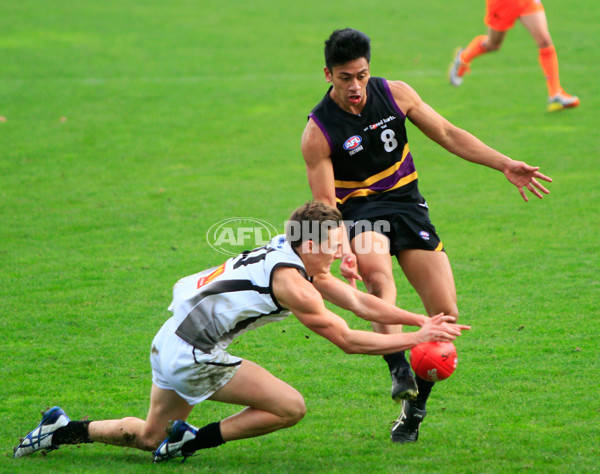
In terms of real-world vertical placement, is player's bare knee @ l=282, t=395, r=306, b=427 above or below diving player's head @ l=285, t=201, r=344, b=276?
below

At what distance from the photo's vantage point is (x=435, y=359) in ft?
16.9

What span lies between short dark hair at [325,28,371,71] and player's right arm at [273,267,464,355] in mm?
1654

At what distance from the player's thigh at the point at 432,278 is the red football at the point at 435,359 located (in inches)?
27.2

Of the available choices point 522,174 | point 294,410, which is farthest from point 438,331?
point 522,174

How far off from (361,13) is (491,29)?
9.74 m

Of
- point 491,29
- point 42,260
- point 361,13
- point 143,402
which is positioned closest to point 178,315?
point 143,402

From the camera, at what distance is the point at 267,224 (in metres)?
10.8

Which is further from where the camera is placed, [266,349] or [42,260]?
[42,260]

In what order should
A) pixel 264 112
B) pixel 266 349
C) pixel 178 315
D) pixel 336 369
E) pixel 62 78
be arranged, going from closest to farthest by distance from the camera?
pixel 178 315 → pixel 336 369 → pixel 266 349 → pixel 264 112 → pixel 62 78

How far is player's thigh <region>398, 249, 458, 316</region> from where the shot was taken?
19.2ft

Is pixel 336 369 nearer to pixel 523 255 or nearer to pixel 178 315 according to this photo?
pixel 178 315

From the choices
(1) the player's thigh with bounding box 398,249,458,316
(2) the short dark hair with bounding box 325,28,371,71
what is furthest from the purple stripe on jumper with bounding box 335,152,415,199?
(2) the short dark hair with bounding box 325,28,371,71

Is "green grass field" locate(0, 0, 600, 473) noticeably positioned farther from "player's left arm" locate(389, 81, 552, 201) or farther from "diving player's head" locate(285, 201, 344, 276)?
"player's left arm" locate(389, 81, 552, 201)

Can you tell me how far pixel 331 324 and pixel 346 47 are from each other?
76.6 inches
